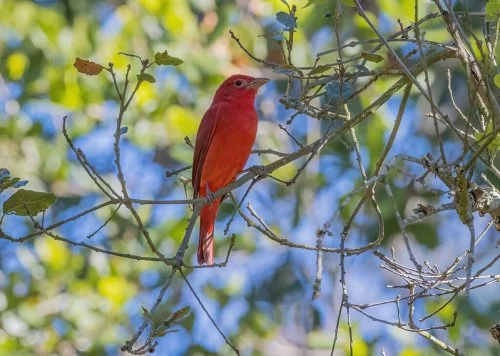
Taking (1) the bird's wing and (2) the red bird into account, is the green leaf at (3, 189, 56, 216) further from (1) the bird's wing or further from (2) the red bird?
(1) the bird's wing

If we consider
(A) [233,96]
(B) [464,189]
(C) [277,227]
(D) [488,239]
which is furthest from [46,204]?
(D) [488,239]

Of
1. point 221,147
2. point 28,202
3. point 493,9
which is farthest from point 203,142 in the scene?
point 493,9

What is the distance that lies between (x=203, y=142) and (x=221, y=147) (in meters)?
0.19

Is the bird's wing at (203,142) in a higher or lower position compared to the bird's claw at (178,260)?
higher

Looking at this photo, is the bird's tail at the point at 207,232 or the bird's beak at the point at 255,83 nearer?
the bird's tail at the point at 207,232

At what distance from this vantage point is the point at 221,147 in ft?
16.5

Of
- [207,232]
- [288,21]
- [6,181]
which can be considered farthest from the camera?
[207,232]

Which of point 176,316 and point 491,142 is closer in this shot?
point 491,142

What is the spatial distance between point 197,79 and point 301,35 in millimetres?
827

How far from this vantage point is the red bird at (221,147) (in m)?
4.97

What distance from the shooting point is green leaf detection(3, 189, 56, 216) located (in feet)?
9.84

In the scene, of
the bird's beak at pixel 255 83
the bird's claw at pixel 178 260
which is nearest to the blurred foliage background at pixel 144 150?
the bird's beak at pixel 255 83

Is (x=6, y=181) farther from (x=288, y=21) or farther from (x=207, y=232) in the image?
(x=207, y=232)

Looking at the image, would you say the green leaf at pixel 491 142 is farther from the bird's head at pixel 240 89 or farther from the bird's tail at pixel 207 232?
the bird's head at pixel 240 89
